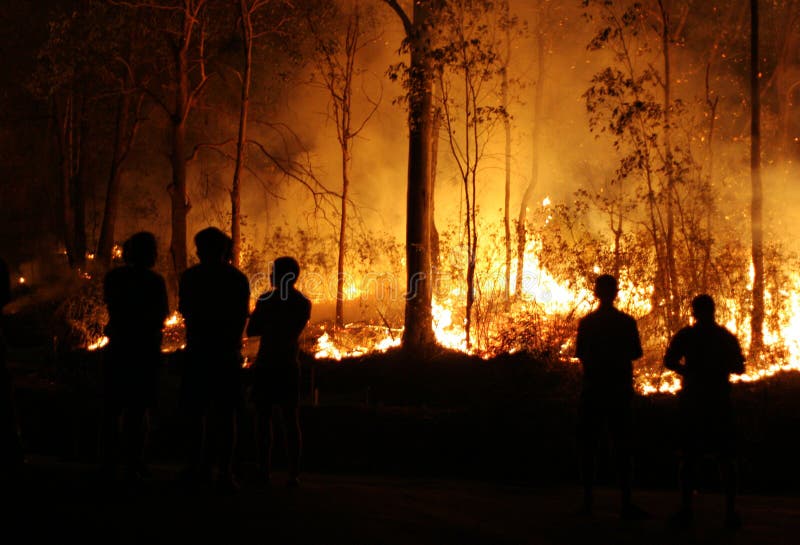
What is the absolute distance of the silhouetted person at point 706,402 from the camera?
21.3 feet

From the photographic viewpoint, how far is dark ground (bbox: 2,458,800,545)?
209 inches

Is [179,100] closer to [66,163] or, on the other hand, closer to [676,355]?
[66,163]

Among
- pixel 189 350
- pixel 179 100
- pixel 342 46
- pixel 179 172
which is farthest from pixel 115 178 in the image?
pixel 189 350

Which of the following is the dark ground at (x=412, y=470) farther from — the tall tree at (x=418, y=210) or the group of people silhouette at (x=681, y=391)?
the tall tree at (x=418, y=210)

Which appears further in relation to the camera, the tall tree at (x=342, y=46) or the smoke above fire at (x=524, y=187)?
the tall tree at (x=342, y=46)

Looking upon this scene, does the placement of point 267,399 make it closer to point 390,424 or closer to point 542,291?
point 390,424

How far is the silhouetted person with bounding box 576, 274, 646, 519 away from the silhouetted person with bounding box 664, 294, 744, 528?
37cm

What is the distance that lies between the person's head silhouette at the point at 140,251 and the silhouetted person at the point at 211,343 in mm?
329

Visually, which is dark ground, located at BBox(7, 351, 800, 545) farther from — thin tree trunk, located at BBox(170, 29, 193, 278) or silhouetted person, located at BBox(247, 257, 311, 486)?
thin tree trunk, located at BBox(170, 29, 193, 278)

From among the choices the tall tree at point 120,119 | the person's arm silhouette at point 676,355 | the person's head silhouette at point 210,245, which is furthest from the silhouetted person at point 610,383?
the tall tree at point 120,119

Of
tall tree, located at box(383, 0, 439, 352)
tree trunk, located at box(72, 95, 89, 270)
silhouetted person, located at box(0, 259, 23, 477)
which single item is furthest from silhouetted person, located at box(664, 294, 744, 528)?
tree trunk, located at box(72, 95, 89, 270)

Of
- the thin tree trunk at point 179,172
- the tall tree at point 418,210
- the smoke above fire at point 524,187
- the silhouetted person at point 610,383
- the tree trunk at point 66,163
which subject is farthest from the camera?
the tree trunk at point 66,163

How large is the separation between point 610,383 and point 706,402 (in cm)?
75

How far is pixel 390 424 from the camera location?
1276 centimetres
